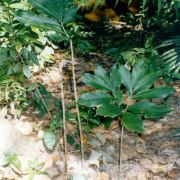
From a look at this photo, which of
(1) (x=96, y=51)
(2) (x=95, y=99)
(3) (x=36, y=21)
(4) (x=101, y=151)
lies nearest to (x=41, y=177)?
(4) (x=101, y=151)

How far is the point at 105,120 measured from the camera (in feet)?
7.13

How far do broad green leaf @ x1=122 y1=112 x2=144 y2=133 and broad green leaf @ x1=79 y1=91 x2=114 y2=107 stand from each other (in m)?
0.10

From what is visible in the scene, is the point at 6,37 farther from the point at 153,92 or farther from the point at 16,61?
the point at 153,92

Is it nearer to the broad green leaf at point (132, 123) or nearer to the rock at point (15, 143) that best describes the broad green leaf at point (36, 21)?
the broad green leaf at point (132, 123)

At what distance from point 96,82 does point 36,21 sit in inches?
14.0

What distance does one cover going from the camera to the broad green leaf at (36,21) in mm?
1583

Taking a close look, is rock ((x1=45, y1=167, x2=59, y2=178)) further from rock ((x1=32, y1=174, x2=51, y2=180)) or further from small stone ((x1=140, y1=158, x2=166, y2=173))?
small stone ((x1=140, y1=158, x2=166, y2=173))

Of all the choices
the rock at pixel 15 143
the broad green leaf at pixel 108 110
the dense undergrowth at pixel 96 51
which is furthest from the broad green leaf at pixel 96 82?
Answer: the rock at pixel 15 143

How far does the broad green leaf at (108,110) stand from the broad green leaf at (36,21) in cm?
38

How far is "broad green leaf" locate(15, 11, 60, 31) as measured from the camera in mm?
1583

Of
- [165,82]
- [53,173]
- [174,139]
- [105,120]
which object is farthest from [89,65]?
[53,173]

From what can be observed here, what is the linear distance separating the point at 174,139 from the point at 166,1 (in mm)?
1303

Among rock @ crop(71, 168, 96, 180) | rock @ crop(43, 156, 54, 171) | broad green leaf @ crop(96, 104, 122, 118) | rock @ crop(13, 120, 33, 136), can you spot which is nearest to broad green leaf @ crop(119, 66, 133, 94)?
broad green leaf @ crop(96, 104, 122, 118)

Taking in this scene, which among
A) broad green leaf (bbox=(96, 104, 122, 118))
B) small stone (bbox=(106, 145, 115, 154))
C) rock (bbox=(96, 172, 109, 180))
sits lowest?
rock (bbox=(96, 172, 109, 180))
